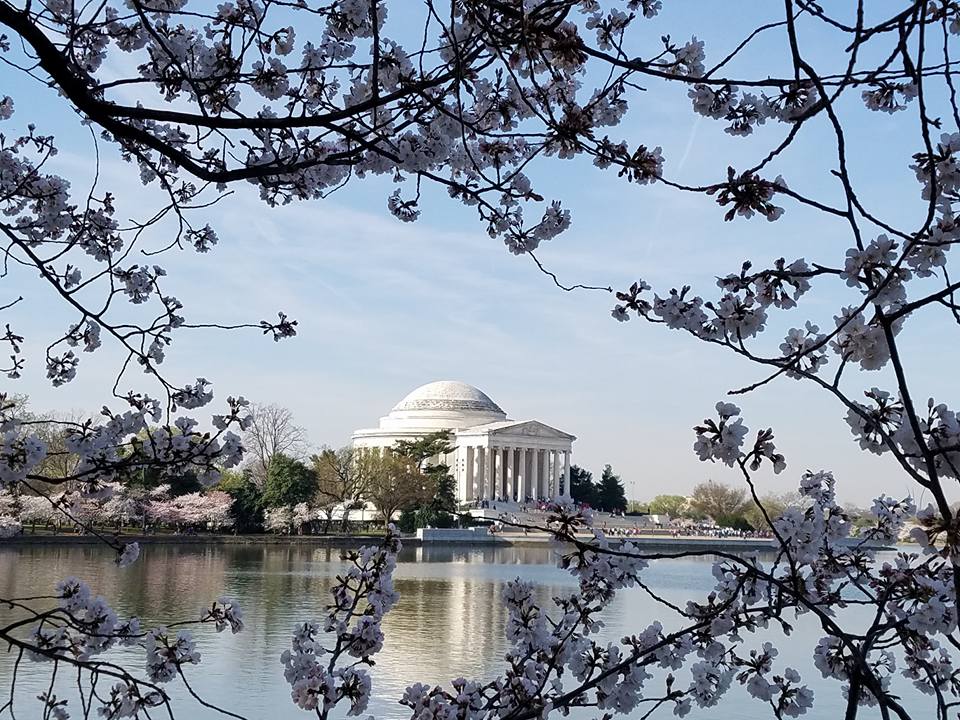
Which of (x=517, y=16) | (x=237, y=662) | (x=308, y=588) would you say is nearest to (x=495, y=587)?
(x=308, y=588)

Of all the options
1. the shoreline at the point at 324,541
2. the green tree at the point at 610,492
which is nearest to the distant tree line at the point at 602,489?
the green tree at the point at 610,492

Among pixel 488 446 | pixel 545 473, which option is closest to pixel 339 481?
pixel 488 446

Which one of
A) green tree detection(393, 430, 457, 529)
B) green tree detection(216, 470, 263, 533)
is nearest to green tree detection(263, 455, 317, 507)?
green tree detection(216, 470, 263, 533)

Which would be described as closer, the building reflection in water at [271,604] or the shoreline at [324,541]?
the building reflection in water at [271,604]

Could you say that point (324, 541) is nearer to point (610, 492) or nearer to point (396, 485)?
point (396, 485)

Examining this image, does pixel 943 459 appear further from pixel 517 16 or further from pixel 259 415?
pixel 259 415

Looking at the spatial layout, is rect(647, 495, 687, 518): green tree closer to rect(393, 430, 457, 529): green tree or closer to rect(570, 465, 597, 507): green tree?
rect(570, 465, 597, 507): green tree

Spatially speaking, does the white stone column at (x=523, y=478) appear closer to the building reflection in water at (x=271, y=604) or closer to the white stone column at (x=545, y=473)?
the white stone column at (x=545, y=473)
